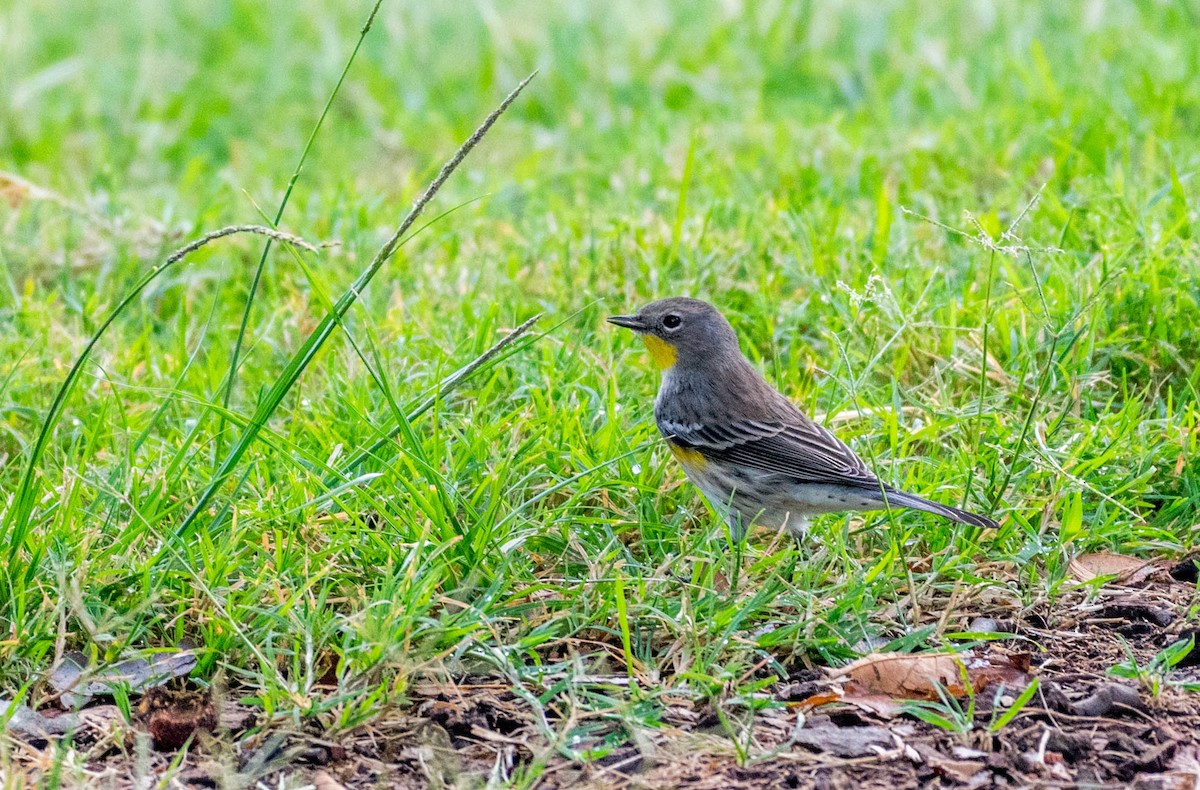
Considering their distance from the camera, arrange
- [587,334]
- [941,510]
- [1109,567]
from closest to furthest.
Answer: [941,510], [1109,567], [587,334]

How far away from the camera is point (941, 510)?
4.37 metres

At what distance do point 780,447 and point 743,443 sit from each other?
137 mm

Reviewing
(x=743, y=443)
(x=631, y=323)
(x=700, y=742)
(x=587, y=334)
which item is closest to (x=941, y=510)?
(x=743, y=443)

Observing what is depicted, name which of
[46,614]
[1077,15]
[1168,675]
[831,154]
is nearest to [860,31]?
[1077,15]

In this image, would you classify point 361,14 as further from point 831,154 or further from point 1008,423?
point 1008,423

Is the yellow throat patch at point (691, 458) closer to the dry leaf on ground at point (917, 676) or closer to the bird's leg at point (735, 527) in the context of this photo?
the bird's leg at point (735, 527)

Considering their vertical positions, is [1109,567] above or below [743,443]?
below

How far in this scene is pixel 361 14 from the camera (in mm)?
11359

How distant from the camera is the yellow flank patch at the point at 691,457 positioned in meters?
4.83

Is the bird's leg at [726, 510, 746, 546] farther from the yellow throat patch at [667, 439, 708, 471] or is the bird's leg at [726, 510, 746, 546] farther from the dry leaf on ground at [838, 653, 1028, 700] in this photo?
the dry leaf on ground at [838, 653, 1028, 700]

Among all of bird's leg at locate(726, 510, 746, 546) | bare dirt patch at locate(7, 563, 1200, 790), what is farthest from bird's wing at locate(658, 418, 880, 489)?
bare dirt patch at locate(7, 563, 1200, 790)

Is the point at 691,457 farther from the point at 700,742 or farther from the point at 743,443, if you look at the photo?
the point at 700,742

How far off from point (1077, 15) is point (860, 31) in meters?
1.48

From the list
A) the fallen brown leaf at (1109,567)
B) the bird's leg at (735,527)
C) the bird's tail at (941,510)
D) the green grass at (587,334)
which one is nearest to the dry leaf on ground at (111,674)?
the green grass at (587,334)
